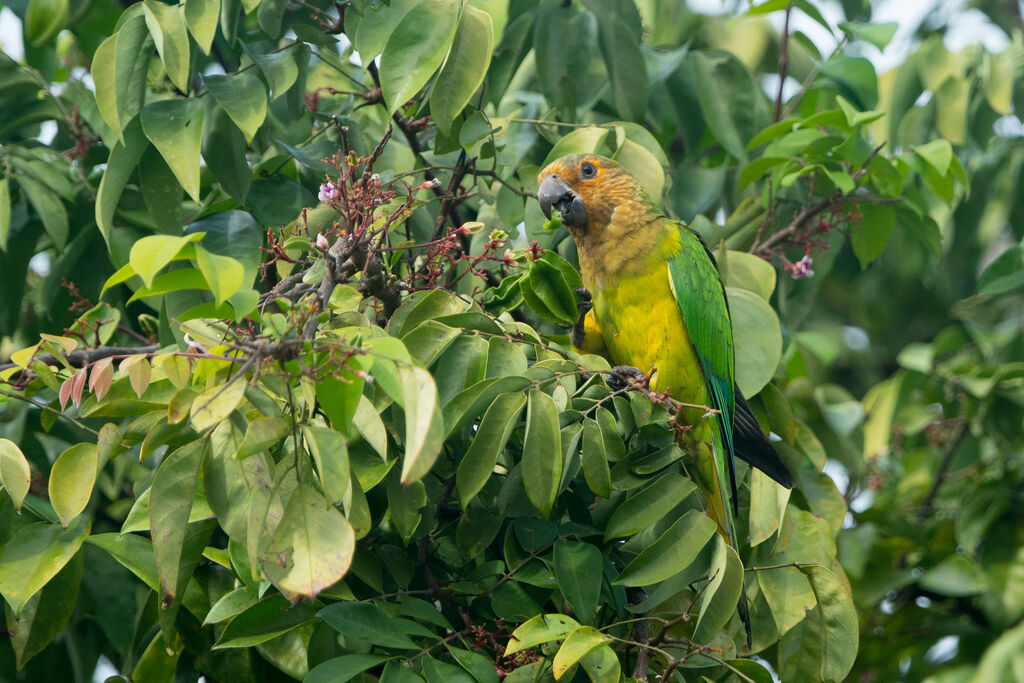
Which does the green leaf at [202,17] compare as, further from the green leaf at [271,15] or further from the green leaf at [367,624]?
the green leaf at [367,624]

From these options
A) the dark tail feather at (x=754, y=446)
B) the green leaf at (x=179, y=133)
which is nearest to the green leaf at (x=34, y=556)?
the green leaf at (x=179, y=133)

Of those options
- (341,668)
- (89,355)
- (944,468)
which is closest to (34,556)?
(89,355)

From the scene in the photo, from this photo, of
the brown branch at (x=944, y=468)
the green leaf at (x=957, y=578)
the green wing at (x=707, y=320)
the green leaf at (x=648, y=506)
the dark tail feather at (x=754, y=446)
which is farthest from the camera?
the brown branch at (x=944, y=468)

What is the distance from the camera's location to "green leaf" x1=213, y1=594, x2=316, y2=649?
188 centimetres

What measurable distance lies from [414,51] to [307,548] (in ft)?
3.51

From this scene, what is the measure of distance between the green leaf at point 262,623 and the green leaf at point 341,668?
150mm

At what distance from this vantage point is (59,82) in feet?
13.0

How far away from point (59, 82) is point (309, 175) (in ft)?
6.36

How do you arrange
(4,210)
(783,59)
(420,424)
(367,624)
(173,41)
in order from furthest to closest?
(783,59) < (4,210) < (173,41) < (367,624) < (420,424)

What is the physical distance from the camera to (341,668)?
177cm

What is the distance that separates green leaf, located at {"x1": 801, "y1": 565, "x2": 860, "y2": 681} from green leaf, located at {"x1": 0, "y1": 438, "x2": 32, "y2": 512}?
69.7 inches

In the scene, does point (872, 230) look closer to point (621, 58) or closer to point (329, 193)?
point (621, 58)

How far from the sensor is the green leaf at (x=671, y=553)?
1.89 m

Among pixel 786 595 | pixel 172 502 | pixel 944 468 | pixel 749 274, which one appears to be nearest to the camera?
pixel 172 502
